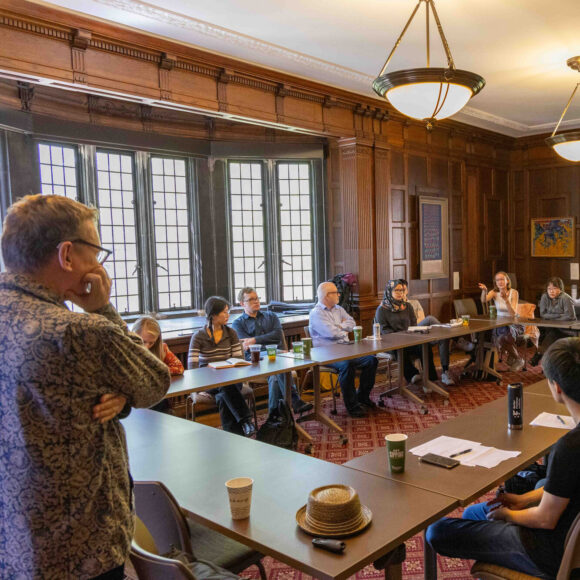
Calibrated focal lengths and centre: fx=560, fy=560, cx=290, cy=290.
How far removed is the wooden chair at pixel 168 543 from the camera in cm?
139

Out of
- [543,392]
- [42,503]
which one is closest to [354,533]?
[42,503]

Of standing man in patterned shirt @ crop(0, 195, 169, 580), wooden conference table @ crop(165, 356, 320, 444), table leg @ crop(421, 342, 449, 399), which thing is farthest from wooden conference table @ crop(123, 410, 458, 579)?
table leg @ crop(421, 342, 449, 399)

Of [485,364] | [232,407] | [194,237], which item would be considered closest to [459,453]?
[232,407]

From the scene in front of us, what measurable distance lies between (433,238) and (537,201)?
2.82 metres

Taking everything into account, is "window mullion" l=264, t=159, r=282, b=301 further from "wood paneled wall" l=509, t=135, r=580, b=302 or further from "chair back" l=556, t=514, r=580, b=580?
"chair back" l=556, t=514, r=580, b=580

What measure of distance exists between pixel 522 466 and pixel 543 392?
121 cm

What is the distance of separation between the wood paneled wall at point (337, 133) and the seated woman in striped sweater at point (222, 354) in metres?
2.10

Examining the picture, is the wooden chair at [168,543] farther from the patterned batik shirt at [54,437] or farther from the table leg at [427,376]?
the table leg at [427,376]

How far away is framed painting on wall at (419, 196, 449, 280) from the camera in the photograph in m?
8.27

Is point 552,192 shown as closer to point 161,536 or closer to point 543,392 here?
point 543,392

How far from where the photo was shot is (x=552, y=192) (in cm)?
980

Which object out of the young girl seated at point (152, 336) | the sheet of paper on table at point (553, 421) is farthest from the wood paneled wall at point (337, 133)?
the sheet of paper on table at point (553, 421)

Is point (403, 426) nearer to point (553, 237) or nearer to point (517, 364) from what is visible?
point (517, 364)

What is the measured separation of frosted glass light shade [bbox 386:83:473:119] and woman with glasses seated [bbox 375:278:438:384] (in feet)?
Result: 8.38
